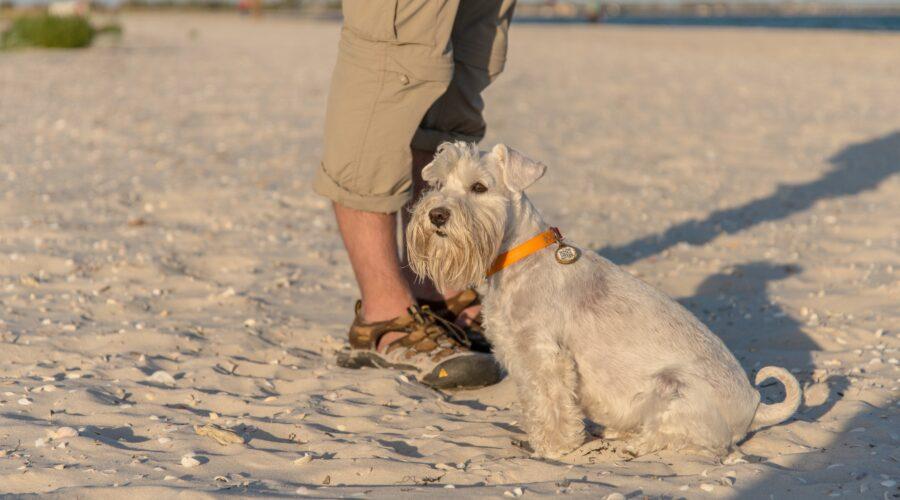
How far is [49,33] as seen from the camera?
23078 mm

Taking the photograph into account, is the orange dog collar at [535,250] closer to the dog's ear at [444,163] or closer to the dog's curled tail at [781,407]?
the dog's ear at [444,163]

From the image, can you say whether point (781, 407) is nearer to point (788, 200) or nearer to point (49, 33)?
point (788, 200)

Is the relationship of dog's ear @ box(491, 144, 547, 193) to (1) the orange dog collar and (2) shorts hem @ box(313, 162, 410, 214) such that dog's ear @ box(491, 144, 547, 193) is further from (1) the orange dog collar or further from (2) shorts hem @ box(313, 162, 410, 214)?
(2) shorts hem @ box(313, 162, 410, 214)

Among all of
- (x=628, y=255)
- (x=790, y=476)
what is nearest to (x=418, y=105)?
(x=790, y=476)

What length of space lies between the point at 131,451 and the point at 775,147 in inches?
377

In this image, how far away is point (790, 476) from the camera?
355 centimetres

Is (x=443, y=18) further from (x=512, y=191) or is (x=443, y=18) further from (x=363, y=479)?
(x=363, y=479)

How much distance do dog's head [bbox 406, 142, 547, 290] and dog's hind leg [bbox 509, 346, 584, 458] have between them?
44cm

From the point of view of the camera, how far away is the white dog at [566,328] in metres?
3.83

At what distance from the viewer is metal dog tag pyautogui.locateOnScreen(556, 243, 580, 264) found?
4.05 metres

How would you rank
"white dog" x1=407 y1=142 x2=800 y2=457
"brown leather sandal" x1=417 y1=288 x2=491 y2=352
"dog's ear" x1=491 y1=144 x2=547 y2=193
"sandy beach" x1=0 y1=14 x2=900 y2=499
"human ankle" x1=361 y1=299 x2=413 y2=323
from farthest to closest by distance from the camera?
1. "brown leather sandal" x1=417 y1=288 x2=491 y2=352
2. "human ankle" x1=361 y1=299 x2=413 y2=323
3. "dog's ear" x1=491 y1=144 x2=547 y2=193
4. "white dog" x1=407 y1=142 x2=800 y2=457
5. "sandy beach" x1=0 y1=14 x2=900 y2=499

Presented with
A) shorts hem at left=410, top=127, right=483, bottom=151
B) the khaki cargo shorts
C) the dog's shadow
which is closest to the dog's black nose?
the khaki cargo shorts

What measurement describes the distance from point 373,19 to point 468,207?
112cm

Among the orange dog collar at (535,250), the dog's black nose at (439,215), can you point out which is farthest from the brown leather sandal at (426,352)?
the dog's black nose at (439,215)
